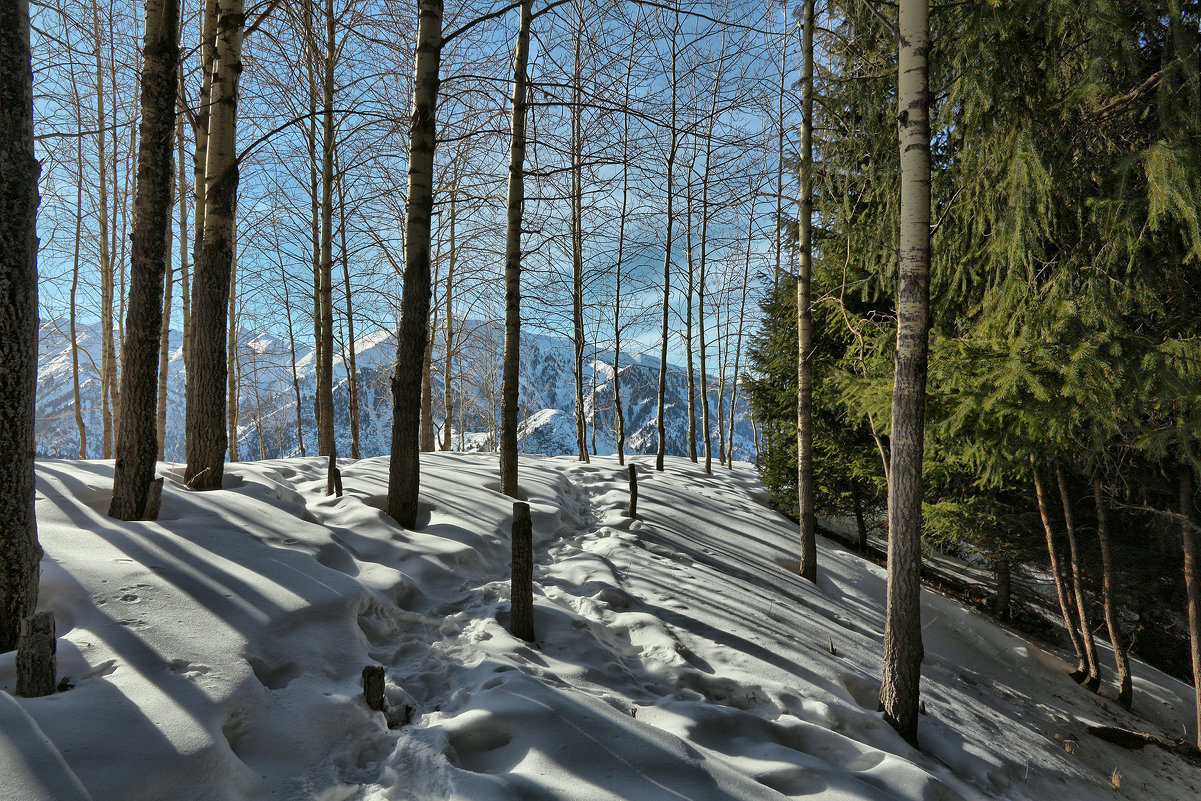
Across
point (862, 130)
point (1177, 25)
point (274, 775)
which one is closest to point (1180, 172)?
point (1177, 25)

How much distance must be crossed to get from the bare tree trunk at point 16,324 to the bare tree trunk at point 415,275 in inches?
127

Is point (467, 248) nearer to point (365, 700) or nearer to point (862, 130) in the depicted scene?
point (862, 130)

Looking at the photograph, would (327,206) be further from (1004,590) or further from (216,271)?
(1004,590)

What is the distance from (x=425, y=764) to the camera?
2.57 metres

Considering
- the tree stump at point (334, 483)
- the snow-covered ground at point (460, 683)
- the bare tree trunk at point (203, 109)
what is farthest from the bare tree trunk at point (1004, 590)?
the bare tree trunk at point (203, 109)

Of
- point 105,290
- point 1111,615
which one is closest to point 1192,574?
point 1111,615

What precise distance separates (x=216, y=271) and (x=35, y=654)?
4711mm

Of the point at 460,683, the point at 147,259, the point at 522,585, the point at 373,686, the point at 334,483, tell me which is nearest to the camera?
the point at 373,686

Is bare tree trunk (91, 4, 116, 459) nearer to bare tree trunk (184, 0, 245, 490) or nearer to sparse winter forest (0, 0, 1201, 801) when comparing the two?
sparse winter forest (0, 0, 1201, 801)

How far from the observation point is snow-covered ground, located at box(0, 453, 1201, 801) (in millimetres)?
2377

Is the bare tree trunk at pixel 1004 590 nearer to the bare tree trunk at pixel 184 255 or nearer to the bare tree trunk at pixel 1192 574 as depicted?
the bare tree trunk at pixel 1192 574

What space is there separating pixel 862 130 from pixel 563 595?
7053mm

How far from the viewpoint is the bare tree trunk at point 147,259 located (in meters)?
4.26

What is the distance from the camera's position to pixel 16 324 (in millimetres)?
2709
